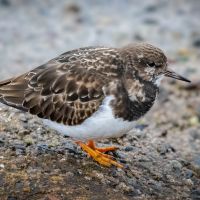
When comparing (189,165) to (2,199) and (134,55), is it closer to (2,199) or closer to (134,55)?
(134,55)

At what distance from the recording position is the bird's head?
573 centimetres

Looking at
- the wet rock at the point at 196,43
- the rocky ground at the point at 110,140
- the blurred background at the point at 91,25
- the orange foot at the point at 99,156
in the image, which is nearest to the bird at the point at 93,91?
the orange foot at the point at 99,156

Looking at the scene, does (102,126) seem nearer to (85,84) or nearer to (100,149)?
(85,84)

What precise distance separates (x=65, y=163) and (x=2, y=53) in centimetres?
430

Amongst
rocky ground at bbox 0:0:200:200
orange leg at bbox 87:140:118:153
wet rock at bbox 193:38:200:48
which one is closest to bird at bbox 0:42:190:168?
orange leg at bbox 87:140:118:153

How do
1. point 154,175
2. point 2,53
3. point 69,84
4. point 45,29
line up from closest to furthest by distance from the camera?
point 69,84
point 154,175
point 2,53
point 45,29

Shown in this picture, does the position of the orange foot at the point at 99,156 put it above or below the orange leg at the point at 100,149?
below

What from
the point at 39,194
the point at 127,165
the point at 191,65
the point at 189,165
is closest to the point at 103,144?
the point at 127,165

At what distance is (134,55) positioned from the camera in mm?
5762

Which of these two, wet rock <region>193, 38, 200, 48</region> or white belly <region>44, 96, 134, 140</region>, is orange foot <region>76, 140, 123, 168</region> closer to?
white belly <region>44, 96, 134, 140</region>

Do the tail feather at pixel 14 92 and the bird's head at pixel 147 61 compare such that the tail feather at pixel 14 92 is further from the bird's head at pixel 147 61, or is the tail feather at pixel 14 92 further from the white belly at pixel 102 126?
the bird's head at pixel 147 61

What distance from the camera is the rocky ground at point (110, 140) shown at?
5.46 m

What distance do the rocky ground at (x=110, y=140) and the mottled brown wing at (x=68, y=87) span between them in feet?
1.51

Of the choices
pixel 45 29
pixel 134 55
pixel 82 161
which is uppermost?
pixel 45 29
